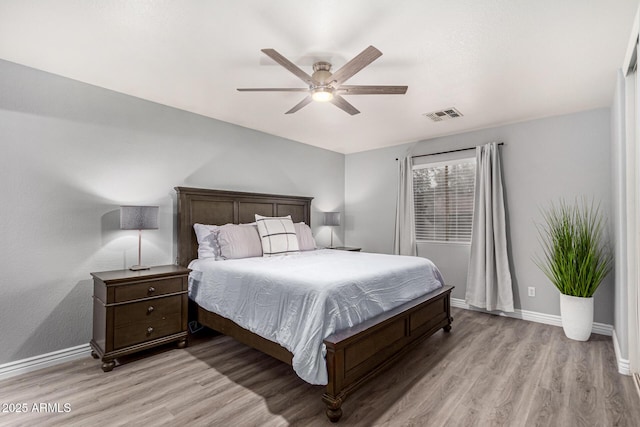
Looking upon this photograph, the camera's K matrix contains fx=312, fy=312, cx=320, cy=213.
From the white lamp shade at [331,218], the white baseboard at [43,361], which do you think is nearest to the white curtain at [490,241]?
the white lamp shade at [331,218]

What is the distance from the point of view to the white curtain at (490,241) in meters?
3.94

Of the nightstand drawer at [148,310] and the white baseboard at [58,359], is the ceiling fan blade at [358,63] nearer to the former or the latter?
the nightstand drawer at [148,310]

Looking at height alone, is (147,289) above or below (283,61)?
below

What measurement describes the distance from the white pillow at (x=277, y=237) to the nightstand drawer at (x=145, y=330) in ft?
3.71

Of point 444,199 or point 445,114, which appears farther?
point 444,199

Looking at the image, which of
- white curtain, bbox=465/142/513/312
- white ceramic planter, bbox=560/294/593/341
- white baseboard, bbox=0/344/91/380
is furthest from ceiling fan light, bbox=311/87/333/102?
white ceramic planter, bbox=560/294/593/341

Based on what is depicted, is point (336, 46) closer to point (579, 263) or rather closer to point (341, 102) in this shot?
point (341, 102)

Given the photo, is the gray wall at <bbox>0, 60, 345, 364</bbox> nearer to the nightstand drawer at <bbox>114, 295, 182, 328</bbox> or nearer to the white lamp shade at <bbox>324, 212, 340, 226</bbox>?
→ the nightstand drawer at <bbox>114, 295, 182, 328</bbox>

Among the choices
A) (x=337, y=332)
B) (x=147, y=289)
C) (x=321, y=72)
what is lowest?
(x=337, y=332)

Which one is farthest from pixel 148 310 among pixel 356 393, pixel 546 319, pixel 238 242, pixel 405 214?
pixel 546 319

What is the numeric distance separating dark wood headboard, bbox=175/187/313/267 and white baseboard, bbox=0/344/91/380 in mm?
1136

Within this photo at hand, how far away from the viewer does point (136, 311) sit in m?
2.71

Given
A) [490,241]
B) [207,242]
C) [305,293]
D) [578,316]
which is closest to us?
[305,293]

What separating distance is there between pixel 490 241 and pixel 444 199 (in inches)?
35.3
